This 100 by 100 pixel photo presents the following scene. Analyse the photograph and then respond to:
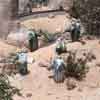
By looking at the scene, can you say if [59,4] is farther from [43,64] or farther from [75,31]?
[43,64]

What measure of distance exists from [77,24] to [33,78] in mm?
3604

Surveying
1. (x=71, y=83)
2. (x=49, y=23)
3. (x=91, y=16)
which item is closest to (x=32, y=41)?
(x=91, y=16)

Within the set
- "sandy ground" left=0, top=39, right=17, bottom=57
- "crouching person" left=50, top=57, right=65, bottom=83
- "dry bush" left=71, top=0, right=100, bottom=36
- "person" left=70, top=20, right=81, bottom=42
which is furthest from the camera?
"dry bush" left=71, top=0, right=100, bottom=36

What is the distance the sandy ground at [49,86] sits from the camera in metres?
18.8

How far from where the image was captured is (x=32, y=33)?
74.6ft

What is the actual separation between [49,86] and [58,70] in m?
0.63

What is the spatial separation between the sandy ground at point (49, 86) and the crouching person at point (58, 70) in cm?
18

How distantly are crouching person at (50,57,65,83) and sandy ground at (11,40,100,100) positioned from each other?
0.18 meters

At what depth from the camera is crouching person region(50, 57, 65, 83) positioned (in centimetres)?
1978

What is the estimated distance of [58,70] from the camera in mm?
19812

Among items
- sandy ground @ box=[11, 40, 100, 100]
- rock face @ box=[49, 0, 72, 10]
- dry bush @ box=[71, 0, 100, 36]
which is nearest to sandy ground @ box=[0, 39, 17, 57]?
sandy ground @ box=[11, 40, 100, 100]

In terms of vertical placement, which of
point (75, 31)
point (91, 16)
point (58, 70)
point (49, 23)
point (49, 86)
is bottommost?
point (49, 86)

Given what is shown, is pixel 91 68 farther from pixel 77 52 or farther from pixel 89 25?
pixel 89 25

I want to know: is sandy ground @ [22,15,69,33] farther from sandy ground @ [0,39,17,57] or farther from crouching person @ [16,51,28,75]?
crouching person @ [16,51,28,75]
